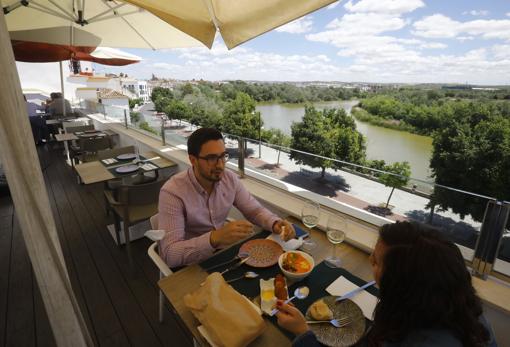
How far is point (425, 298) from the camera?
0.71 meters

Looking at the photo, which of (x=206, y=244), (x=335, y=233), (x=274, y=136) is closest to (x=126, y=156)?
(x=206, y=244)

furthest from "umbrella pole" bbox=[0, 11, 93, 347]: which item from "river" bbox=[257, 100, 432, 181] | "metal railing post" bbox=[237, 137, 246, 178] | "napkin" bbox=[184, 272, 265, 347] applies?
"river" bbox=[257, 100, 432, 181]

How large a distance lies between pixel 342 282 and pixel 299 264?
204 millimetres

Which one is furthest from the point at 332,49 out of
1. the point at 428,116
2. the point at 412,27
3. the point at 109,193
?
the point at 109,193

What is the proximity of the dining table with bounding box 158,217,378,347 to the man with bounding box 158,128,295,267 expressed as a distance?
0.34ft

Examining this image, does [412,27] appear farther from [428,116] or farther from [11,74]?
[11,74]

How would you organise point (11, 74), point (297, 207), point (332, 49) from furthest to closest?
point (332, 49) < point (297, 207) < point (11, 74)

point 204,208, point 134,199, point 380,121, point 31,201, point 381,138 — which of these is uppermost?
point 31,201

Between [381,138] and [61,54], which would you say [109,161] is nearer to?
[61,54]

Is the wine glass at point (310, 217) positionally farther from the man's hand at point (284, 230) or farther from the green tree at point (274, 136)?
the green tree at point (274, 136)

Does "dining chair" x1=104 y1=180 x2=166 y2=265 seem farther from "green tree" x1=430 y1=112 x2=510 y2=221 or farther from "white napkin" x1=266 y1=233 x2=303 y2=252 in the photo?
"green tree" x1=430 y1=112 x2=510 y2=221

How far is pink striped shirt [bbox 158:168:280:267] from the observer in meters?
1.34

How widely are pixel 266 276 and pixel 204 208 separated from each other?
2.07 ft

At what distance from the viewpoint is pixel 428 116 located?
107 feet
